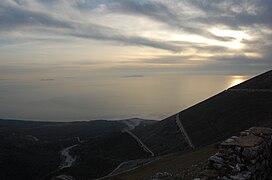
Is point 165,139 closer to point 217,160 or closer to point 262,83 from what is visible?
point 262,83

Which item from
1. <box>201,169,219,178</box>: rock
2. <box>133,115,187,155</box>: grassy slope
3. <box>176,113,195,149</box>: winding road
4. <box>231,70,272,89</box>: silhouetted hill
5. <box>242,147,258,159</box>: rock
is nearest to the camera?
<box>201,169,219,178</box>: rock

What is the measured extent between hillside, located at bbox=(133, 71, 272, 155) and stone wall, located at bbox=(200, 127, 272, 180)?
183ft

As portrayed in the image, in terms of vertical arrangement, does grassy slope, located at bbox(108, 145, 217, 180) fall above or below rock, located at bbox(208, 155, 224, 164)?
below

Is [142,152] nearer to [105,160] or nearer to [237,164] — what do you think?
[105,160]

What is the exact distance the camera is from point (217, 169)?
12289 millimetres

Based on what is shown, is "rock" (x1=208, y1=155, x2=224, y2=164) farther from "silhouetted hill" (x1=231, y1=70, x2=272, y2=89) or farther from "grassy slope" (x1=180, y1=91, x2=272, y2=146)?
"silhouetted hill" (x1=231, y1=70, x2=272, y2=89)

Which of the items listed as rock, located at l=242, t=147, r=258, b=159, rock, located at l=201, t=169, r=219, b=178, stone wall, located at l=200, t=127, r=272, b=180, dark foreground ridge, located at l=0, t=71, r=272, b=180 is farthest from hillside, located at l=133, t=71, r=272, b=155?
rock, located at l=201, t=169, r=219, b=178

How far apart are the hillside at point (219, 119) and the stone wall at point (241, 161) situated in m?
55.7

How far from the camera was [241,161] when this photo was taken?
40.2ft

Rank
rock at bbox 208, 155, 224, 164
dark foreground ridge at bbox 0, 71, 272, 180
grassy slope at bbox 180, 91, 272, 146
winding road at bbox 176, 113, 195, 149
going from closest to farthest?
rock at bbox 208, 155, 224, 164
dark foreground ridge at bbox 0, 71, 272, 180
grassy slope at bbox 180, 91, 272, 146
winding road at bbox 176, 113, 195, 149

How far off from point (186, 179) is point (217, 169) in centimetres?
998

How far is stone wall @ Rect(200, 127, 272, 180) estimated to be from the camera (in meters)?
12.0

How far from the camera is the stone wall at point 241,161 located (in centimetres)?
1195

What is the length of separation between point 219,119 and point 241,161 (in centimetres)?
7870
